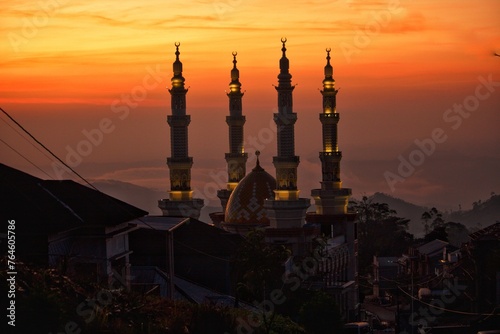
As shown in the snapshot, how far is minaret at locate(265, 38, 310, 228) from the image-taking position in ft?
264

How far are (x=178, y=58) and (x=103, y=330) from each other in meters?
65.2

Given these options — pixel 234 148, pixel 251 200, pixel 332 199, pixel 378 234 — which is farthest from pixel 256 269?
pixel 378 234

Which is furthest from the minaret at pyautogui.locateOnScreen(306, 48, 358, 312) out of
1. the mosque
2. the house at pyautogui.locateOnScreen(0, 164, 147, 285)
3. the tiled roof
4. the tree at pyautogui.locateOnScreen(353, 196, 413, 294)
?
the house at pyautogui.locateOnScreen(0, 164, 147, 285)

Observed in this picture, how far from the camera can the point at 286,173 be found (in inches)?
3209

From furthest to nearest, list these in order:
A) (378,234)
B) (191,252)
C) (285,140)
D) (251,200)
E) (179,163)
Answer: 1. (378,234)
2. (179,163)
3. (251,200)
4. (285,140)
5. (191,252)

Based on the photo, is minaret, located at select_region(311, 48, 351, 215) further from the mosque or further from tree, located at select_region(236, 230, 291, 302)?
tree, located at select_region(236, 230, 291, 302)

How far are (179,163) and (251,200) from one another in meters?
6.09

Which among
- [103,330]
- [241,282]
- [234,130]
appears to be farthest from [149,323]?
[234,130]

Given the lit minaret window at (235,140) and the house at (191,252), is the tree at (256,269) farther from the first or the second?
the lit minaret window at (235,140)

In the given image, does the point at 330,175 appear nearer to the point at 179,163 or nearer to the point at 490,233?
the point at 179,163

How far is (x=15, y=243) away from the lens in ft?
103

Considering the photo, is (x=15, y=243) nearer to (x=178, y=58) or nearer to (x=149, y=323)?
(x=149, y=323)

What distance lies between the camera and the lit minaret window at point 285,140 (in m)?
81.4

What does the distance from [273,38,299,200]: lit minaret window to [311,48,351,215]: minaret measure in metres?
5.40
